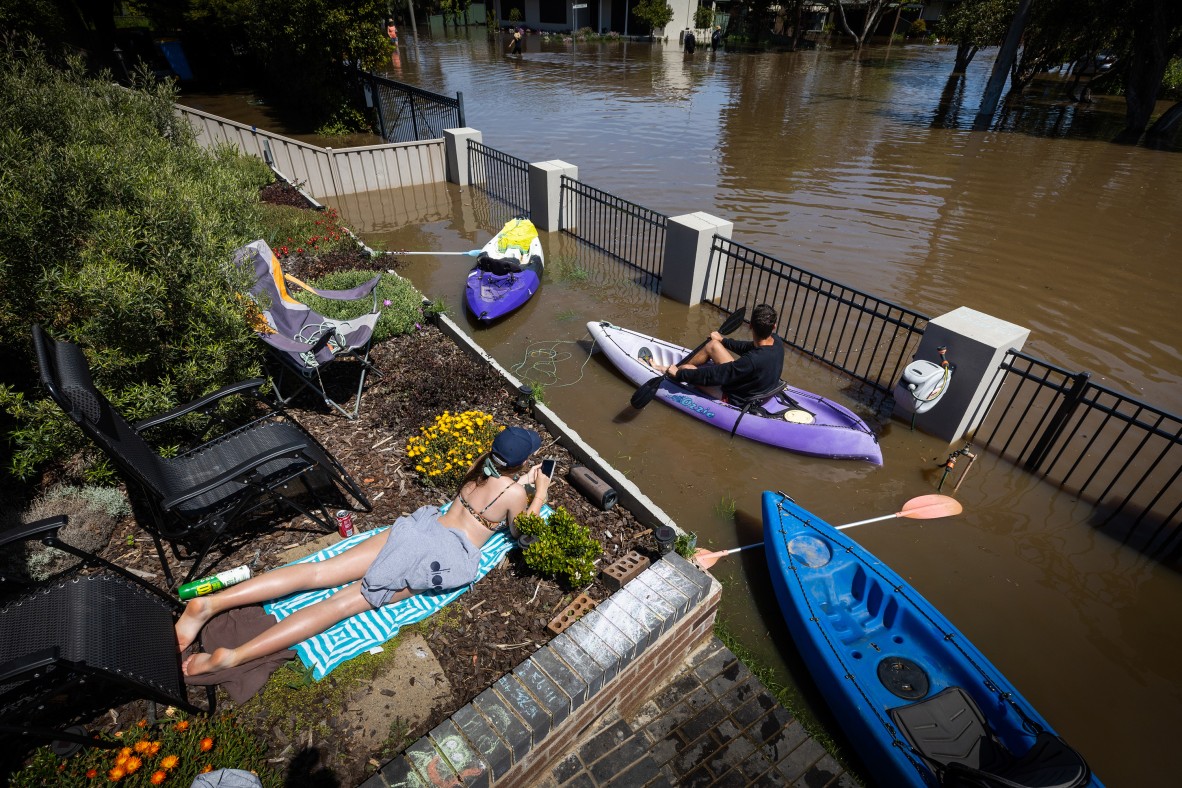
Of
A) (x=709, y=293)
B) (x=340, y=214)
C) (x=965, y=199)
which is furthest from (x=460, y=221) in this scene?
(x=965, y=199)

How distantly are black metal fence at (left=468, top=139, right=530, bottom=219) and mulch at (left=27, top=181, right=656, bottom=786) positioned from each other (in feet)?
21.9

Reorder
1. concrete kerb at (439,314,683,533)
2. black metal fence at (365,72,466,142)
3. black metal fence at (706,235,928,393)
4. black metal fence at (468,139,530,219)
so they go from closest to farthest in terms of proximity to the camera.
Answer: concrete kerb at (439,314,683,533), black metal fence at (706,235,928,393), black metal fence at (468,139,530,219), black metal fence at (365,72,466,142)

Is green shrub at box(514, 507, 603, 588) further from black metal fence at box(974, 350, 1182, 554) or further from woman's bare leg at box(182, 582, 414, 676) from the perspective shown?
black metal fence at box(974, 350, 1182, 554)

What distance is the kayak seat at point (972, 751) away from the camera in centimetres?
287

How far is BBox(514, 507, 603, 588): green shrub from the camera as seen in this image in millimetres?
4039

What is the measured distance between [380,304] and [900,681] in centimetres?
693

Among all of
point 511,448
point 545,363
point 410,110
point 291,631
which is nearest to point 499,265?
point 545,363

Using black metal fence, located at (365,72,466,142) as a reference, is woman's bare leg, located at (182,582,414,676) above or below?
below

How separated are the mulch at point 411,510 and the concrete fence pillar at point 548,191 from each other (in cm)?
534

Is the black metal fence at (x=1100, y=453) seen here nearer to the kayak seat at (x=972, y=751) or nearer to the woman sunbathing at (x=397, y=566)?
the kayak seat at (x=972, y=751)

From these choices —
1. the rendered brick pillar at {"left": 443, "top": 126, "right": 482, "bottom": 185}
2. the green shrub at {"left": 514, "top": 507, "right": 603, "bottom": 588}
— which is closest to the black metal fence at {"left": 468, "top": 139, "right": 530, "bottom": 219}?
the rendered brick pillar at {"left": 443, "top": 126, "right": 482, "bottom": 185}

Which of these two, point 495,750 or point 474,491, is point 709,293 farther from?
point 495,750

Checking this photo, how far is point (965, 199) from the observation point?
14.5m

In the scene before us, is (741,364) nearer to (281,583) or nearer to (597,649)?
(597,649)
